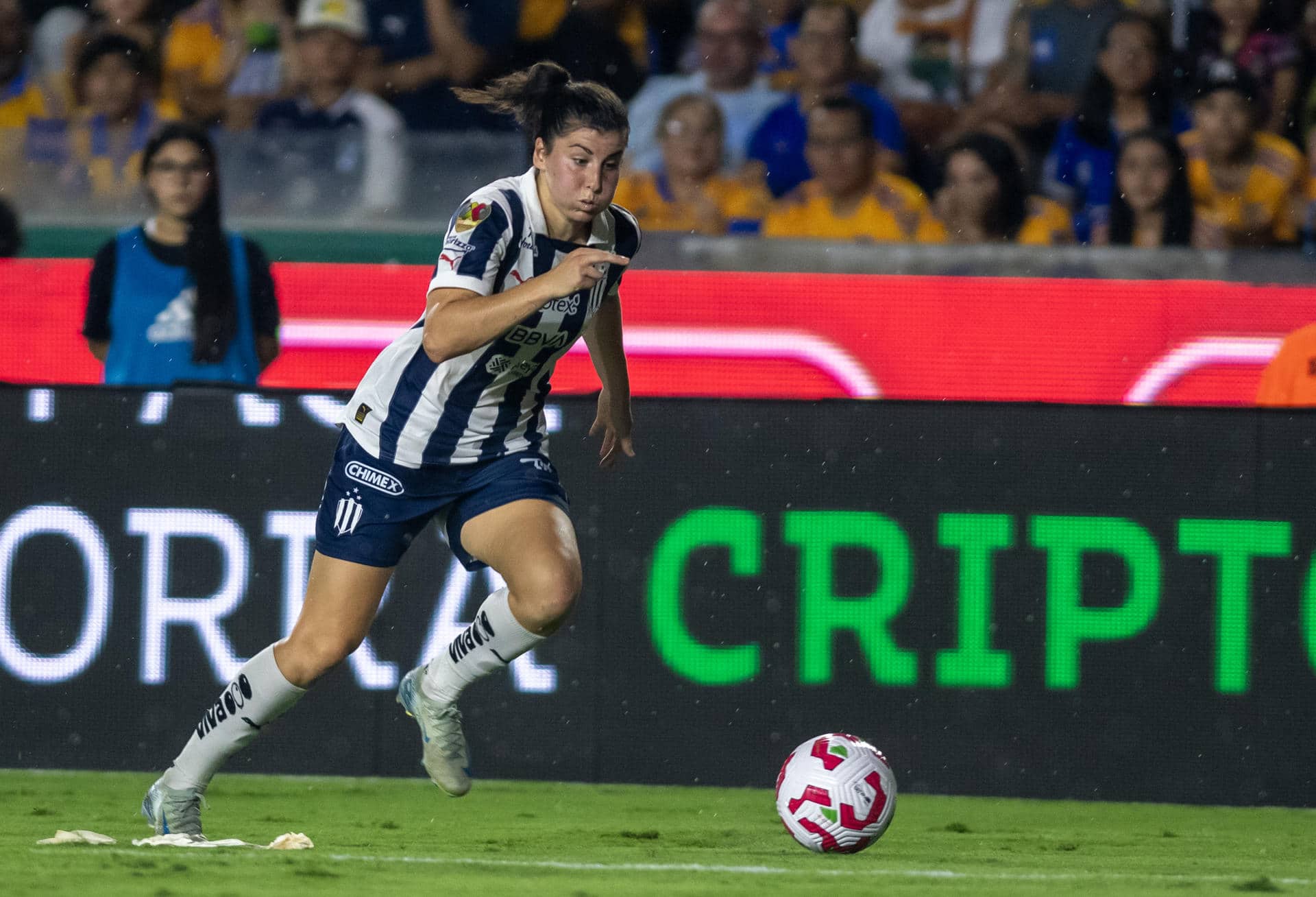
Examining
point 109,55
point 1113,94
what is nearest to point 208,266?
point 109,55

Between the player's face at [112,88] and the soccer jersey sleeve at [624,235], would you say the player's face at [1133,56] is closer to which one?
the player's face at [112,88]

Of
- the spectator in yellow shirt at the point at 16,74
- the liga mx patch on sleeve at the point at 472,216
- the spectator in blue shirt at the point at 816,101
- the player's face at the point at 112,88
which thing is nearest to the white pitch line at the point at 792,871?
the liga mx patch on sleeve at the point at 472,216

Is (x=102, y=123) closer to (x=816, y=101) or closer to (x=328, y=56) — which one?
(x=328, y=56)

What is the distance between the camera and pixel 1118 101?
917cm

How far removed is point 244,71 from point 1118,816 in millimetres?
6097

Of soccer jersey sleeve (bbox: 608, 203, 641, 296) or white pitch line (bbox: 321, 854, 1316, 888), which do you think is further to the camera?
soccer jersey sleeve (bbox: 608, 203, 641, 296)

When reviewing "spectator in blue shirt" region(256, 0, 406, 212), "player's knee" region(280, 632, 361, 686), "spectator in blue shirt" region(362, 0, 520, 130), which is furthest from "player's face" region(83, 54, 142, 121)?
"player's knee" region(280, 632, 361, 686)

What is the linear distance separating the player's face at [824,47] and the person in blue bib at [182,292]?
10.3 feet

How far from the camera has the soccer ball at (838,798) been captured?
15.6ft

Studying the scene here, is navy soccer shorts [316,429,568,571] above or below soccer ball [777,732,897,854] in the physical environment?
above

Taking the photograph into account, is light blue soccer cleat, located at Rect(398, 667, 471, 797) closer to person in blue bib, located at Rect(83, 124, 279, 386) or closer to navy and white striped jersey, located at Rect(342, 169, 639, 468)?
navy and white striped jersey, located at Rect(342, 169, 639, 468)

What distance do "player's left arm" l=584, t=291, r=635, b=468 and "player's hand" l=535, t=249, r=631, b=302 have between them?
0.71 m

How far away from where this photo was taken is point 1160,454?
20.2ft

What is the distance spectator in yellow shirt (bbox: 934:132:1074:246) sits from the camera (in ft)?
28.5
